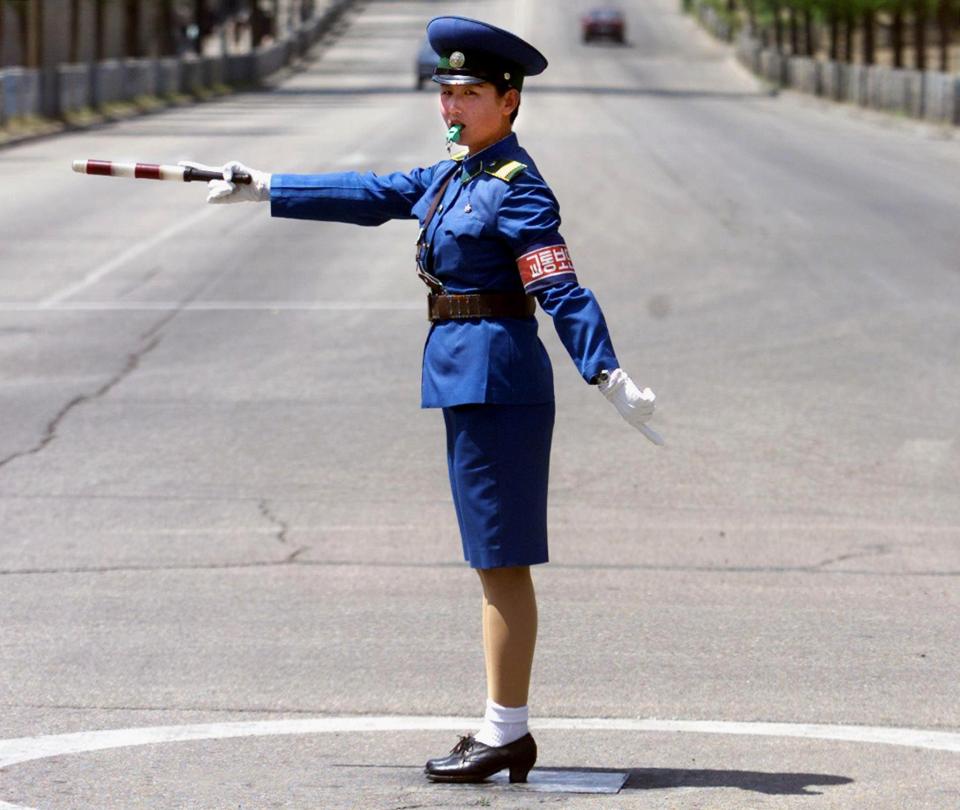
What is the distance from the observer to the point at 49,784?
15.8ft

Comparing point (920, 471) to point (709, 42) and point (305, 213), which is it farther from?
point (709, 42)

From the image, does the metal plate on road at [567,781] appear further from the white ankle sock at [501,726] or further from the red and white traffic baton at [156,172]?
the red and white traffic baton at [156,172]

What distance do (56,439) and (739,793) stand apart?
5.98 m

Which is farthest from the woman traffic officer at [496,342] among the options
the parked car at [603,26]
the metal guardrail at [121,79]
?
the parked car at [603,26]

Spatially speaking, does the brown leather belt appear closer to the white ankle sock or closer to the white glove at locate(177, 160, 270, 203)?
the white glove at locate(177, 160, 270, 203)

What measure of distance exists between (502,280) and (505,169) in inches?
11.0

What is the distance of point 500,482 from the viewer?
4.91 metres

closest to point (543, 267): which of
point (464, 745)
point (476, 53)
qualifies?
point (476, 53)

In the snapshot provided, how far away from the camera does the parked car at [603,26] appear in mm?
95438

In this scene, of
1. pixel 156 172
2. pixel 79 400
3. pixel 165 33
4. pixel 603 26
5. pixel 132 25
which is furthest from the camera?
pixel 603 26

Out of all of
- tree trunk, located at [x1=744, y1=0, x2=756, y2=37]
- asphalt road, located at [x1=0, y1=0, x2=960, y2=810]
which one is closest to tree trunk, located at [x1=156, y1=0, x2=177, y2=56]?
tree trunk, located at [x1=744, y1=0, x2=756, y2=37]

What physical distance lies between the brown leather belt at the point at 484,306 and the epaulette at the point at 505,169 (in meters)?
0.30

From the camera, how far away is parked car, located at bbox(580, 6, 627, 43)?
313ft

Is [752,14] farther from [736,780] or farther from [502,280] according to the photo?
[736,780]
